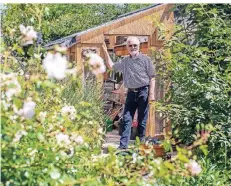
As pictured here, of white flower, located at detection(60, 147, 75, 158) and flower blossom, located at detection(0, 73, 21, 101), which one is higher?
flower blossom, located at detection(0, 73, 21, 101)

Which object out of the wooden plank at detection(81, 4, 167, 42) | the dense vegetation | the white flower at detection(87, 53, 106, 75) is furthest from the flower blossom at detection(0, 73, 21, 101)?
the wooden plank at detection(81, 4, 167, 42)

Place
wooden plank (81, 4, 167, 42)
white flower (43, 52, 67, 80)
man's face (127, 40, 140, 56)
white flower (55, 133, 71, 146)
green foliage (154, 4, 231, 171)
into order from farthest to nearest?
1. wooden plank (81, 4, 167, 42)
2. man's face (127, 40, 140, 56)
3. green foliage (154, 4, 231, 171)
4. white flower (55, 133, 71, 146)
5. white flower (43, 52, 67, 80)

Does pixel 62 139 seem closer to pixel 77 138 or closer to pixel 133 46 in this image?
pixel 77 138

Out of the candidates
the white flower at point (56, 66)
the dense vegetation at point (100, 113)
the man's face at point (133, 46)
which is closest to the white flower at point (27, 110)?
the dense vegetation at point (100, 113)

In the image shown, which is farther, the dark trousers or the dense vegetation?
the dark trousers

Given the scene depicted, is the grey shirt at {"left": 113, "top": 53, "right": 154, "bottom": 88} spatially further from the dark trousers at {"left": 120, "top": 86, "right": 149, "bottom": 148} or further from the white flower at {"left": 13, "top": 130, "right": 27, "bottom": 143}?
the white flower at {"left": 13, "top": 130, "right": 27, "bottom": 143}

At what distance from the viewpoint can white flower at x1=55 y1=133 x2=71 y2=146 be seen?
8.27 ft

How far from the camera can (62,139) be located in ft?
8.29

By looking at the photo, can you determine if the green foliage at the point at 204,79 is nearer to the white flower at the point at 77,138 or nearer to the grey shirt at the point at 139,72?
the grey shirt at the point at 139,72

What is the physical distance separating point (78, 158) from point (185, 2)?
2.28 metres

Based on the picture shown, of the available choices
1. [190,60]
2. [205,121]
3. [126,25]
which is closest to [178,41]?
[190,60]

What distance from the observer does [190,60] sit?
455 centimetres

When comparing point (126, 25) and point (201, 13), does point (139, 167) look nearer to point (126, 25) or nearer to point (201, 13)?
point (201, 13)

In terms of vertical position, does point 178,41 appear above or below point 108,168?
above
